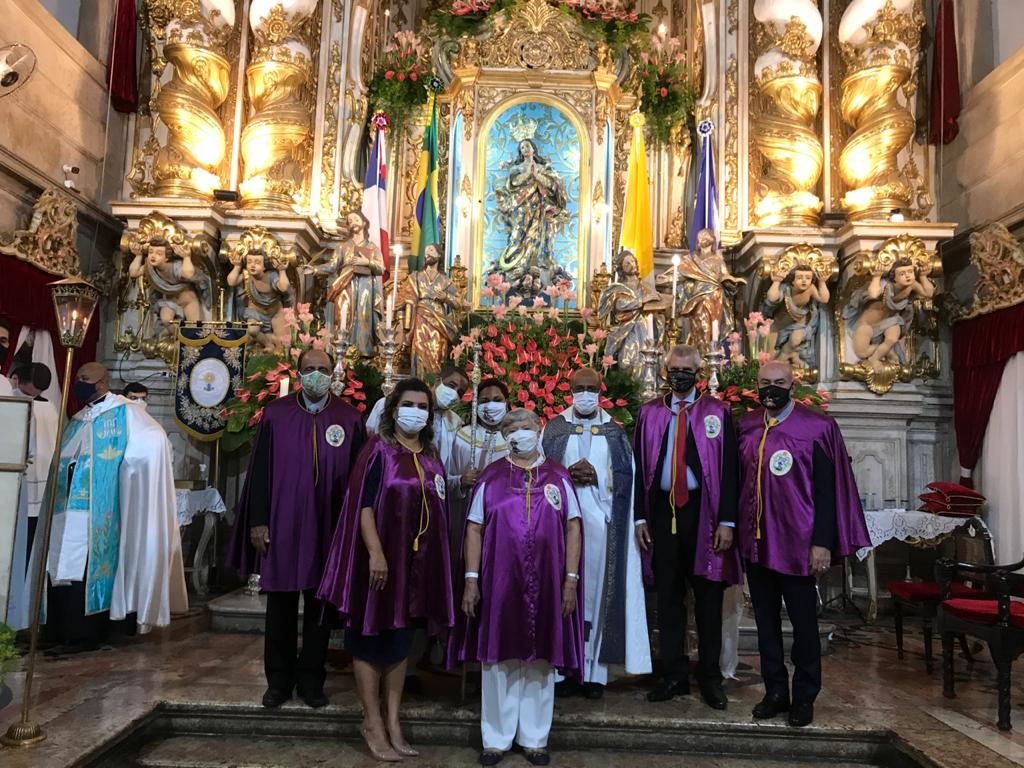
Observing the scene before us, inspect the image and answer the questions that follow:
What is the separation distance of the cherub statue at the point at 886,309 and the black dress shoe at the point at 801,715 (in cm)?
510

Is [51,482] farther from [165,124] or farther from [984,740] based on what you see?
[165,124]

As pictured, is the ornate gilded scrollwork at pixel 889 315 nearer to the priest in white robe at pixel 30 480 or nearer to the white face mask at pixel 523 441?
the white face mask at pixel 523 441

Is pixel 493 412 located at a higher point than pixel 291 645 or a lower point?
higher

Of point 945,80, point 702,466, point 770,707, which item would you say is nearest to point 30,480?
point 702,466

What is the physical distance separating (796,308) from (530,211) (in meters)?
3.24

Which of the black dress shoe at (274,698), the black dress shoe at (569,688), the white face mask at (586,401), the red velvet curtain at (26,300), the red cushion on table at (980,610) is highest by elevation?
the red velvet curtain at (26,300)

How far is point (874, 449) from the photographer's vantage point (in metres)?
8.34

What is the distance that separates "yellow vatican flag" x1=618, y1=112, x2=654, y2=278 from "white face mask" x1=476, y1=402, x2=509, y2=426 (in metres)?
5.29

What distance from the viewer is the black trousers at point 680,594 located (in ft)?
15.1

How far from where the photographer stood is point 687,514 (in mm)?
4629

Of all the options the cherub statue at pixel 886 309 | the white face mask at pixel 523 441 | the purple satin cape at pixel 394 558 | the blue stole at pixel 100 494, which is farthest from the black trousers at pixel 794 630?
the cherub statue at pixel 886 309

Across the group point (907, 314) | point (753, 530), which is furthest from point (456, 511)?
point (907, 314)

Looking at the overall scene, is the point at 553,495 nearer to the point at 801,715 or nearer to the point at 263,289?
the point at 801,715

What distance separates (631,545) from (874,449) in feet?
15.2
